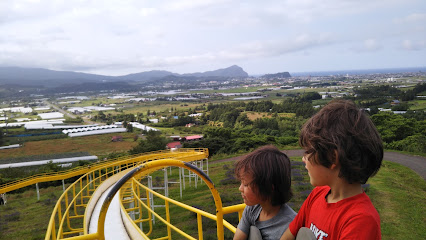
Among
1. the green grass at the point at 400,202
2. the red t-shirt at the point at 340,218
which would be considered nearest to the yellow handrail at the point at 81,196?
the red t-shirt at the point at 340,218

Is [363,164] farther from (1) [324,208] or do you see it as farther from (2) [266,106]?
(2) [266,106]

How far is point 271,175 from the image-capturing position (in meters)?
1.82

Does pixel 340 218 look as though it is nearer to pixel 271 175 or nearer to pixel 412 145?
pixel 271 175

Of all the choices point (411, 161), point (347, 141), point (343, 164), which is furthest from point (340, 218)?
point (411, 161)

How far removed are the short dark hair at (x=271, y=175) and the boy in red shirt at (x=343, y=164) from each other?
1.08 feet

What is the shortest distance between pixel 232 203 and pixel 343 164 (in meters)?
12.0

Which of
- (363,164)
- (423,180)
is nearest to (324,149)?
(363,164)

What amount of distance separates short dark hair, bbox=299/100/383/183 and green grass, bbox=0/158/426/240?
843 cm

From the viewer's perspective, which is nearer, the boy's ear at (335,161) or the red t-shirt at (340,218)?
the red t-shirt at (340,218)

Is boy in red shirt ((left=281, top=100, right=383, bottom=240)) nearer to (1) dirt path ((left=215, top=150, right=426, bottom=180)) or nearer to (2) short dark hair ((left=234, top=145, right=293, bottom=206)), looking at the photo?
(2) short dark hair ((left=234, top=145, right=293, bottom=206))

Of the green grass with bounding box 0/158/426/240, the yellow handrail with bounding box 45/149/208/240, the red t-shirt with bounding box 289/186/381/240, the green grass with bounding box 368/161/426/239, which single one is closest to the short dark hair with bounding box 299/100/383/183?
the red t-shirt with bounding box 289/186/381/240

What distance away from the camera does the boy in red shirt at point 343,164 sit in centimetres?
126

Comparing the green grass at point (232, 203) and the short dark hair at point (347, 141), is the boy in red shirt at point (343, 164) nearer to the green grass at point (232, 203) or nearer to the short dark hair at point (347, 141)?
the short dark hair at point (347, 141)

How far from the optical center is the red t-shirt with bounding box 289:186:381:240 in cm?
121
